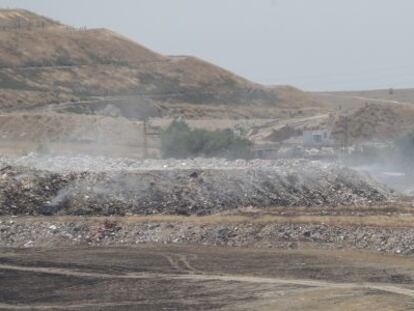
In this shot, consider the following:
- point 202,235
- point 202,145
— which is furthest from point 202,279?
point 202,145

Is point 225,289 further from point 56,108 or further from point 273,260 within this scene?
point 56,108

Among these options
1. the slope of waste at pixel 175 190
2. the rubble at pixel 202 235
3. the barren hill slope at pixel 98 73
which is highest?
the barren hill slope at pixel 98 73

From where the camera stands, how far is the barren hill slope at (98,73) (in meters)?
127

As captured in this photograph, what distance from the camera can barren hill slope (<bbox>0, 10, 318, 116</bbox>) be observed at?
416 feet

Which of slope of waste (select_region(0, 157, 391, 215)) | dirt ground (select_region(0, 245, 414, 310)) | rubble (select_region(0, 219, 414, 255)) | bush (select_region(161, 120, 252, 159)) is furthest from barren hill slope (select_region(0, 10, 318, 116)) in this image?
dirt ground (select_region(0, 245, 414, 310))

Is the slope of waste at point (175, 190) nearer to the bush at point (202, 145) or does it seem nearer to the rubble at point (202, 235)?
the rubble at point (202, 235)

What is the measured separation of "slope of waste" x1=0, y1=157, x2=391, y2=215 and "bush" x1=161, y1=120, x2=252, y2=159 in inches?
898

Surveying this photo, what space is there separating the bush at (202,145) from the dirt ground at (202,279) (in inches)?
1719

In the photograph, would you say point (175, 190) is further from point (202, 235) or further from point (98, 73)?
point (98, 73)

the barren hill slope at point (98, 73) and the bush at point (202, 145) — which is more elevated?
the barren hill slope at point (98, 73)

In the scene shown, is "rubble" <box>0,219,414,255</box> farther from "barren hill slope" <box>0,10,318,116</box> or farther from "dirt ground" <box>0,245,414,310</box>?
"barren hill slope" <box>0,10,318,116</box>

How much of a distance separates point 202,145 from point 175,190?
108ft

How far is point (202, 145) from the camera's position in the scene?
85000 mm

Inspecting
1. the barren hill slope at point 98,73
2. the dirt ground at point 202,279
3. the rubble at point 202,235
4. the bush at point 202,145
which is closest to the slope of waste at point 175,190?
the rubble at point 202,235
